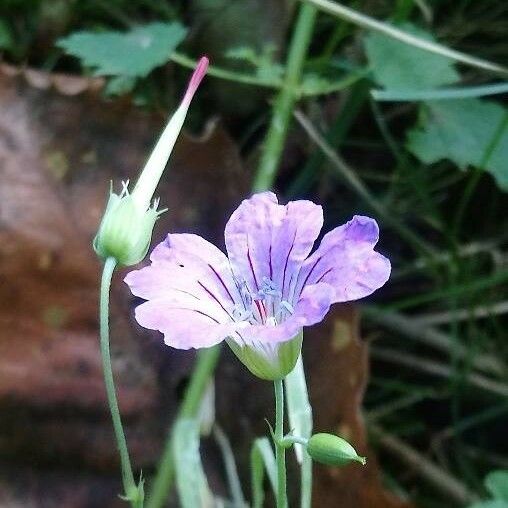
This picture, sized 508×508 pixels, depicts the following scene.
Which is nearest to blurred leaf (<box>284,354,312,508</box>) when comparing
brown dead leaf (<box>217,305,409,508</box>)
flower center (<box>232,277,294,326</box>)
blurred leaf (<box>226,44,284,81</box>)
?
flower center (<box>232,277,294,326</box>)

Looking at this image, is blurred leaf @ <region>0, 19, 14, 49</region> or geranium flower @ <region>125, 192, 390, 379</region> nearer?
geranium flower @ <region>125, 192, 390, 379</region>

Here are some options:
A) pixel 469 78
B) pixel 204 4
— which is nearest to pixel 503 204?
pixel 469 78

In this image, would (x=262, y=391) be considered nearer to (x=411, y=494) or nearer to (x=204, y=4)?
(x=411, y=494)

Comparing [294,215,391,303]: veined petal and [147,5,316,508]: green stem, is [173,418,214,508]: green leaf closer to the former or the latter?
[147,5,316,508]: green stem

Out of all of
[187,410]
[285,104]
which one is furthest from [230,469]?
[285,104]

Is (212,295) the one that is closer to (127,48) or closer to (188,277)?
(188,277)

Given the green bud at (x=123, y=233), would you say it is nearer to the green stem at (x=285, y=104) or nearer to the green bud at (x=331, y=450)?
the green bud at (x=331, y=450)
